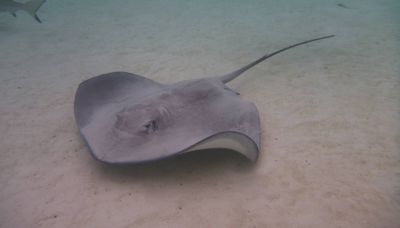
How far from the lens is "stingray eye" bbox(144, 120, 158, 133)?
2.78 meters

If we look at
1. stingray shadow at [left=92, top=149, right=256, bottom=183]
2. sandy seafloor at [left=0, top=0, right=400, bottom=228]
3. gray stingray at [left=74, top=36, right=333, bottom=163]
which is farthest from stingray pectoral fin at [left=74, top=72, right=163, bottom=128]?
stingray shadow at [left=92, top=149, right=256, bottom=183]

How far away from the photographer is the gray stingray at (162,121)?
8.39 feet

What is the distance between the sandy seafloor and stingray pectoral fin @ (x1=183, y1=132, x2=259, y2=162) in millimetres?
301

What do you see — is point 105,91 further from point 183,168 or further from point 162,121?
point 183,168

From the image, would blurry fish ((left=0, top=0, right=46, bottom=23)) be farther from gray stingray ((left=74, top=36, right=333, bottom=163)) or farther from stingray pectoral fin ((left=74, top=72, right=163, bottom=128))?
gray stingray ((left=74, top=36, right=333, bottom=163))

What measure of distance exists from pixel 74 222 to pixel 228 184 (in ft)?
4.53

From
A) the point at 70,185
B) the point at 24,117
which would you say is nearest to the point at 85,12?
the point at 24,117

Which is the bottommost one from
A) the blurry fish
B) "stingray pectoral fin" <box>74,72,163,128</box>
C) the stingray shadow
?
the blurry fish

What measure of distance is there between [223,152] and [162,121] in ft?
2.62

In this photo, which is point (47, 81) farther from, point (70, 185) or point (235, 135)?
point (235, 135)

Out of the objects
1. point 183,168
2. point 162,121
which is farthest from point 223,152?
point 162,121

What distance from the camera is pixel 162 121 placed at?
9.55ft

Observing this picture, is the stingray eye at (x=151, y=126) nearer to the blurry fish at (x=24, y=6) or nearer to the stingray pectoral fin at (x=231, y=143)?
the stingray pectoral fin at (x=231, y=143)

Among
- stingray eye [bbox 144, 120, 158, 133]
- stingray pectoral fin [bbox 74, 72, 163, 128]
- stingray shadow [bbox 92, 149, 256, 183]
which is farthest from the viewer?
stingray pectoral fin [bbox 74, 72, 163, 128]
